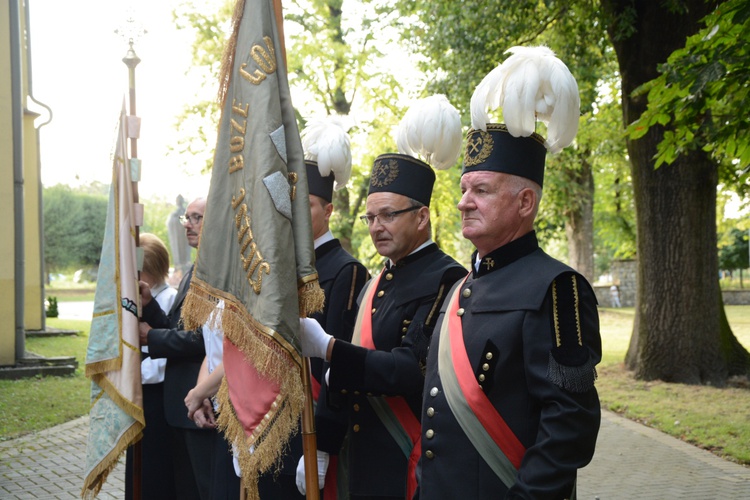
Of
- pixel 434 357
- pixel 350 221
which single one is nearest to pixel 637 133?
pixel 434 357

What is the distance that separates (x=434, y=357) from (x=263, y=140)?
1.02 meters

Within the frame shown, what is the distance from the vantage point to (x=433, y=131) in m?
3.90

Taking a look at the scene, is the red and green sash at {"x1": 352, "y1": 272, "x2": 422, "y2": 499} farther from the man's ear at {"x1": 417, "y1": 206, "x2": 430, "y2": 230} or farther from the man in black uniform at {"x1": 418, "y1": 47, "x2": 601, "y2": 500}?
the man in black uniform at {"x1": 418, "y1": 47, "x2": 601, "y2": 500}

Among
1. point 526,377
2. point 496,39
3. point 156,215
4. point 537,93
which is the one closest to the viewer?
point 526,377

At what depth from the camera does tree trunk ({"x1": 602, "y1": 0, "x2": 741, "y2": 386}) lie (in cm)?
1184

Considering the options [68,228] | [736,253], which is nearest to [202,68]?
[736,253]

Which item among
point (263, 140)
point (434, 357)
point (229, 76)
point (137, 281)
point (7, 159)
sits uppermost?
point (7, 159)

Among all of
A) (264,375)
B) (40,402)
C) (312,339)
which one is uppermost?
(312,339)

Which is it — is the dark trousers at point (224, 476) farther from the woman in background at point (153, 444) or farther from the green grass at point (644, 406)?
the green grass at point (644, 406)

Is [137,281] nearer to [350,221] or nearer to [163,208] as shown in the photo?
[350,221]

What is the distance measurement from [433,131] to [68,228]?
71375 millimetres

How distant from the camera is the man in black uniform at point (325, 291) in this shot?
391 cm

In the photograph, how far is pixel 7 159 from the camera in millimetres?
13992

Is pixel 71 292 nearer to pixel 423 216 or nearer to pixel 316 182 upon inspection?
pixel 316 182
